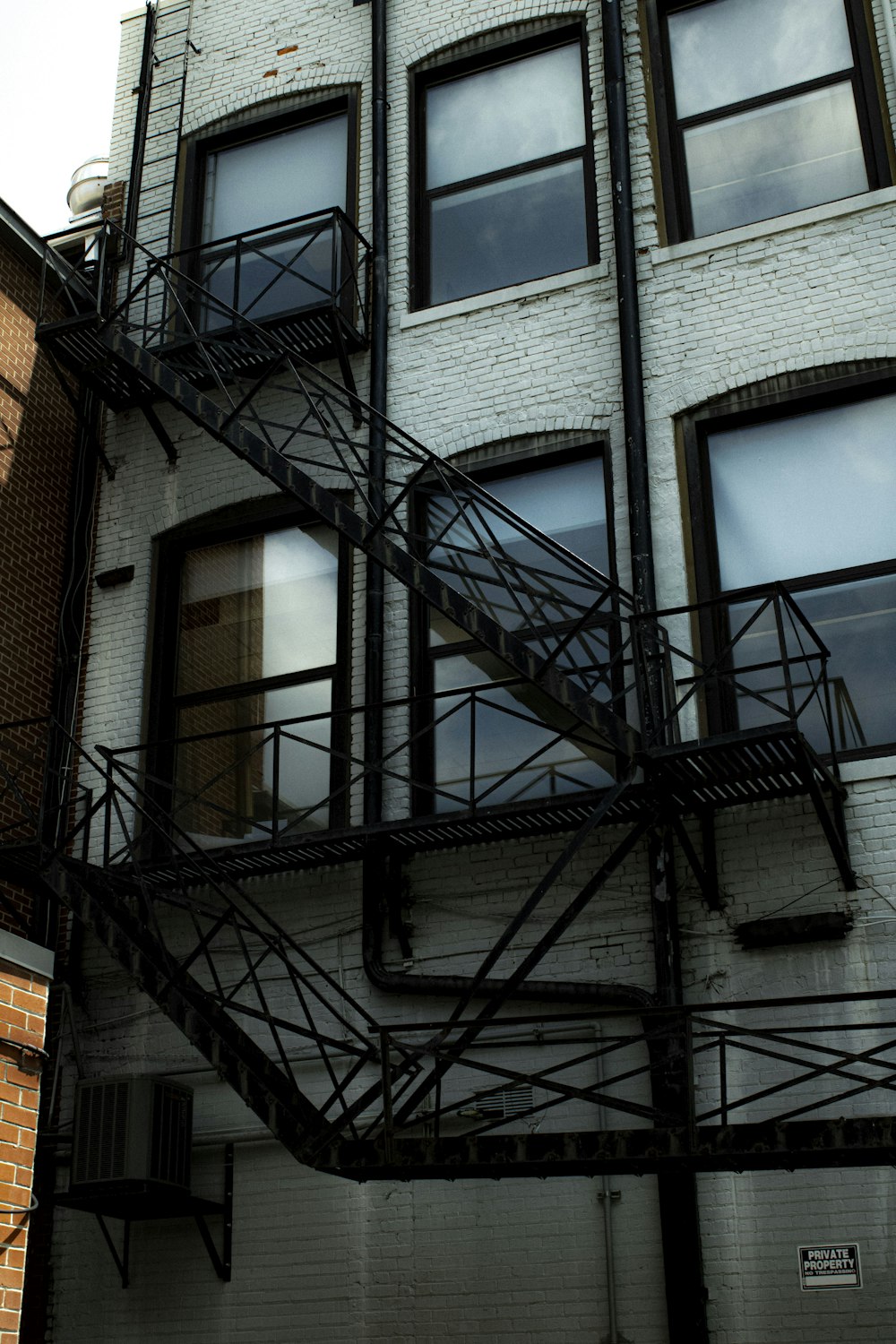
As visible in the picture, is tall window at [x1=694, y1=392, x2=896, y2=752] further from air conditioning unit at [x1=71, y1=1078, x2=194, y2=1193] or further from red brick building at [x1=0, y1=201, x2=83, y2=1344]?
red brick building at [x1=0, y1=201, x2=83, y2=1344]

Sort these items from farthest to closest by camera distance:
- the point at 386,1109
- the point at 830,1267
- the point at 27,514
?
the point at 27,514 < the point at 830,1267 < the point at 386,1109

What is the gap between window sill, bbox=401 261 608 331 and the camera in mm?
11583

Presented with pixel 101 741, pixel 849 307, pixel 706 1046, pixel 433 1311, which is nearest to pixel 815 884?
pixel 706 1046

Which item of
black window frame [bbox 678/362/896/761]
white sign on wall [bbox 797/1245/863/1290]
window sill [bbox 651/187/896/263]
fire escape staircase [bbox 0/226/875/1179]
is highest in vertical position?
window sill [bbox 651/187/896/263]

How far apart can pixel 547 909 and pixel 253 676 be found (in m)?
3.20

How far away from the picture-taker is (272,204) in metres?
13.5

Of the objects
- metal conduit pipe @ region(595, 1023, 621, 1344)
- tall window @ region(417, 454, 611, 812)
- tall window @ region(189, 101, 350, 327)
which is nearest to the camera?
metal conduit pipe @ region(595, 1023, 621, 1344)

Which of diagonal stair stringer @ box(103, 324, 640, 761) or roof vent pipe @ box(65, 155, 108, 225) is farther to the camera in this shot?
roof vent pipe @ box(65, 155, 108, 225)

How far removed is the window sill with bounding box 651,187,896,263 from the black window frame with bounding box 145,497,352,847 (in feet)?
10.8

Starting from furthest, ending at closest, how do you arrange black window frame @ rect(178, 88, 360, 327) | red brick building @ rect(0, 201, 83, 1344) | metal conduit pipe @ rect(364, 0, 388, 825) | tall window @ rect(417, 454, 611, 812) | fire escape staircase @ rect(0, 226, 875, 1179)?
1. black window frame @ rect(178, 88, 360, 327)
2. red brick building @ rect(0, 201, 83, 1344)
3. metal conduit pipe @ rect(364, 0, 388, 825)
4. tall window @ rect(417, 454, 611, 812)
5. fire escape staircase @ rect(0, 226, 875, 1179)

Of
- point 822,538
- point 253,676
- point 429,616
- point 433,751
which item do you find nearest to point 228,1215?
point 433,751

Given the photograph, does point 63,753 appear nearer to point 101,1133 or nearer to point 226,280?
point 101,1133

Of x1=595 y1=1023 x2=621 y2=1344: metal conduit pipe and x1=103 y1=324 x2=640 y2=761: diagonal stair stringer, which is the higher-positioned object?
x1=103 y1=324 x2=640 y2=761: diagonal stair stringer

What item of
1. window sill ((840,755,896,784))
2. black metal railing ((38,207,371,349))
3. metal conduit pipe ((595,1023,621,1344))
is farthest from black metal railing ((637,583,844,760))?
black metal railing ((38,207,371,349))
